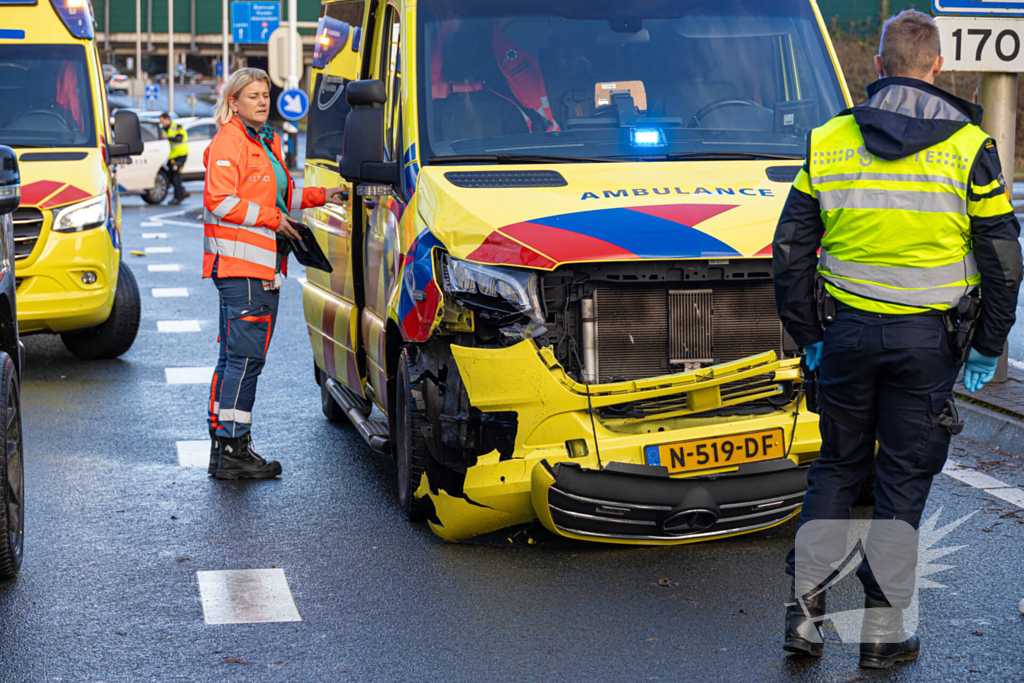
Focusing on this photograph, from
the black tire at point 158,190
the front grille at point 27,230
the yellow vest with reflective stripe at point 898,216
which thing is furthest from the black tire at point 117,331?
the black tire at point 158,190

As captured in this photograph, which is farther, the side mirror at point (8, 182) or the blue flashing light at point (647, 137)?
the blue flashing light at point (647, 137)

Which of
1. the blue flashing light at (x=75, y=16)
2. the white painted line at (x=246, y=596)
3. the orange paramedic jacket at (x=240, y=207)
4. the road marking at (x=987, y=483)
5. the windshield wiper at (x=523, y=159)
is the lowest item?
the road marking at (x=987, y=483)

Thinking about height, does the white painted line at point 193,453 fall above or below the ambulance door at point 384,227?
below

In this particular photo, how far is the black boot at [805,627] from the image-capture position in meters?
4.41

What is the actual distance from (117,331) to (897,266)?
25.0ft

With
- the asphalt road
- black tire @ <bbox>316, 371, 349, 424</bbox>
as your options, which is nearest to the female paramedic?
the asphalt road

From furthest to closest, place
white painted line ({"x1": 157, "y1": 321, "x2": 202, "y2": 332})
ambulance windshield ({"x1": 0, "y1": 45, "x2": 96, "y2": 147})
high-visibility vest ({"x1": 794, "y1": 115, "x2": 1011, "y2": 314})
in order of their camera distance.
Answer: white painted line ({"x1": 157, "y1": 321, "x2": 202, "y2": 332}) → ambulance windshield ({"x1": 0, "y1": 45, "x2": 96, "y2": 147}) → high-visibility vest ({"x1": 794, "y1": 115, "x2": 1011, "y2": 314})

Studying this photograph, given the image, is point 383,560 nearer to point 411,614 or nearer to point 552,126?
point 411,614

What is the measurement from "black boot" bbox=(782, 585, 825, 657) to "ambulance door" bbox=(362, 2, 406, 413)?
2.33 meters

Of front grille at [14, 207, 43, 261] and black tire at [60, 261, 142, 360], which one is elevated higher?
front grille at [14, 207, 43, 261]

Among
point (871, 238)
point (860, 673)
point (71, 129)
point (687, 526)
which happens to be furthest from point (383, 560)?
point (71, 129)

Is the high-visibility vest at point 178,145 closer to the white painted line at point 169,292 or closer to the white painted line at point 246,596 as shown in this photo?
the white painted line at point 169,292

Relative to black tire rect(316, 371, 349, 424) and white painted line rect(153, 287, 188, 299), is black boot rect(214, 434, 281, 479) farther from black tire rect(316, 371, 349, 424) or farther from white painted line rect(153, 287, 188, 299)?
white painted line rect(153, 287, 188, 299)

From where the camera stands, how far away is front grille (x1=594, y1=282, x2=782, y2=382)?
17.8 feet
